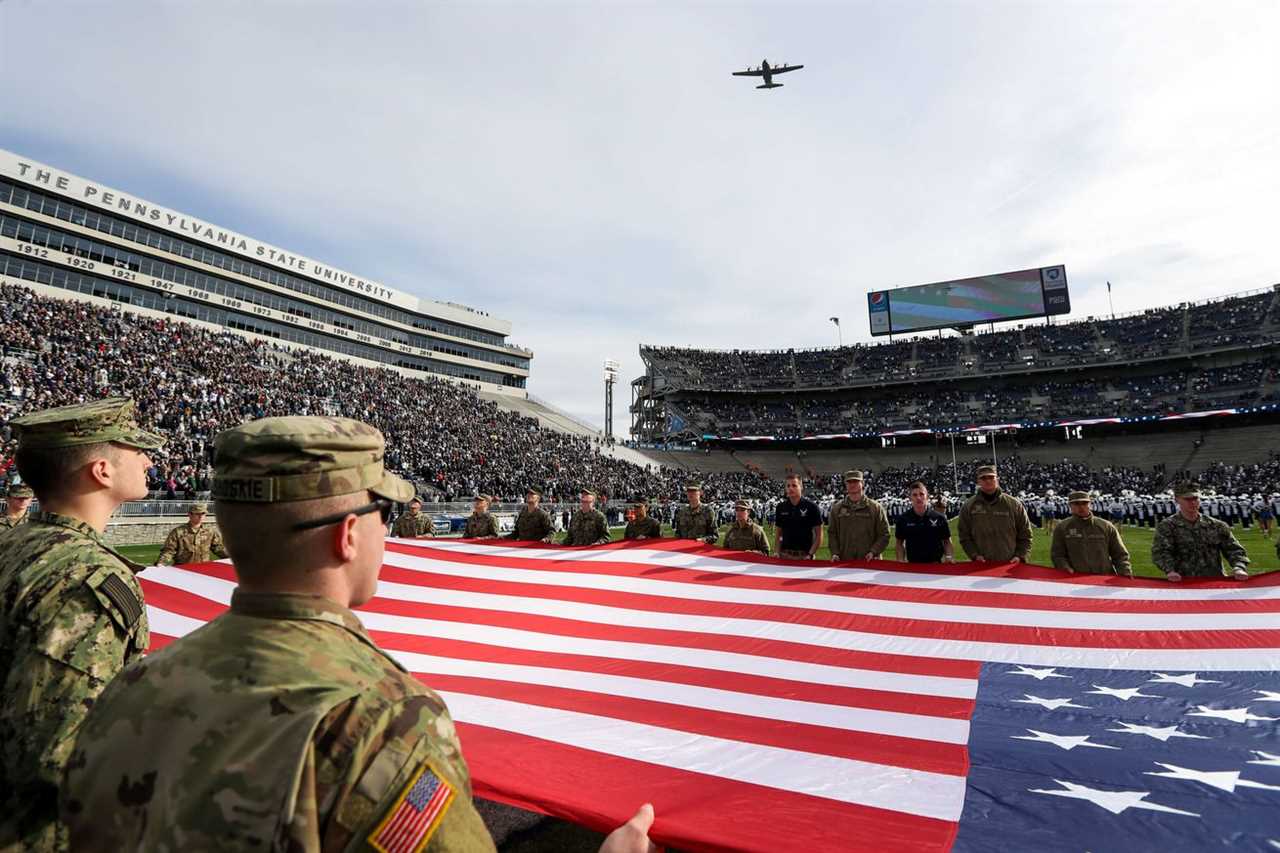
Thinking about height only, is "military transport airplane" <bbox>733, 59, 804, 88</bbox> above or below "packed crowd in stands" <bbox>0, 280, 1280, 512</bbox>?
above

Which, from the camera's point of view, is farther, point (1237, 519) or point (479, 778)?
point (1237, 519)

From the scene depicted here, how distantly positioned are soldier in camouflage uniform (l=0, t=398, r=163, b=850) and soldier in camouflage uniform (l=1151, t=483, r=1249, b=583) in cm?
681

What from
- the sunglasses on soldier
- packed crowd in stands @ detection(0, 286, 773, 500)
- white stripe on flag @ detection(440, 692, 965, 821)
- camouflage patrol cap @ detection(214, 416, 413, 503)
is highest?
packed crowd in stands @ detection(0, 286, 773, 500)

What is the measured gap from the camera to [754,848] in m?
1.85

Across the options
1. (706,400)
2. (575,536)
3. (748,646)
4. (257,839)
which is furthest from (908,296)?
(257,839)

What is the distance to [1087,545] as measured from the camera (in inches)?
231

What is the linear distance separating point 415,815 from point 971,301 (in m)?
56.6

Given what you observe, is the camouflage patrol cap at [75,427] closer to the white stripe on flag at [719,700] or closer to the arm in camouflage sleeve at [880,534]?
the white stripe on flag at [719,700]

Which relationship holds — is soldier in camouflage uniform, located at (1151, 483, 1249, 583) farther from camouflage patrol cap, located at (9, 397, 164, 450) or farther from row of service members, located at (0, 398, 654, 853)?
camouflage patrol cap, located at (9, 397, 164, 450)

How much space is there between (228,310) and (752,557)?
47747mm

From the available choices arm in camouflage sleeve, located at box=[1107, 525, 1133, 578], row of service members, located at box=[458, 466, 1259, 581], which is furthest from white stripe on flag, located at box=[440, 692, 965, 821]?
arm in camouflage sleeve, located at box=[1107, 525, 1133, 578]

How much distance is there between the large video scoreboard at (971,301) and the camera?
157 feet

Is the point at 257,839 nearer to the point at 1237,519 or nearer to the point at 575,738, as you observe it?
the point at 575,738

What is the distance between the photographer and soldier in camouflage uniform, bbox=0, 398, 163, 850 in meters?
1.58
